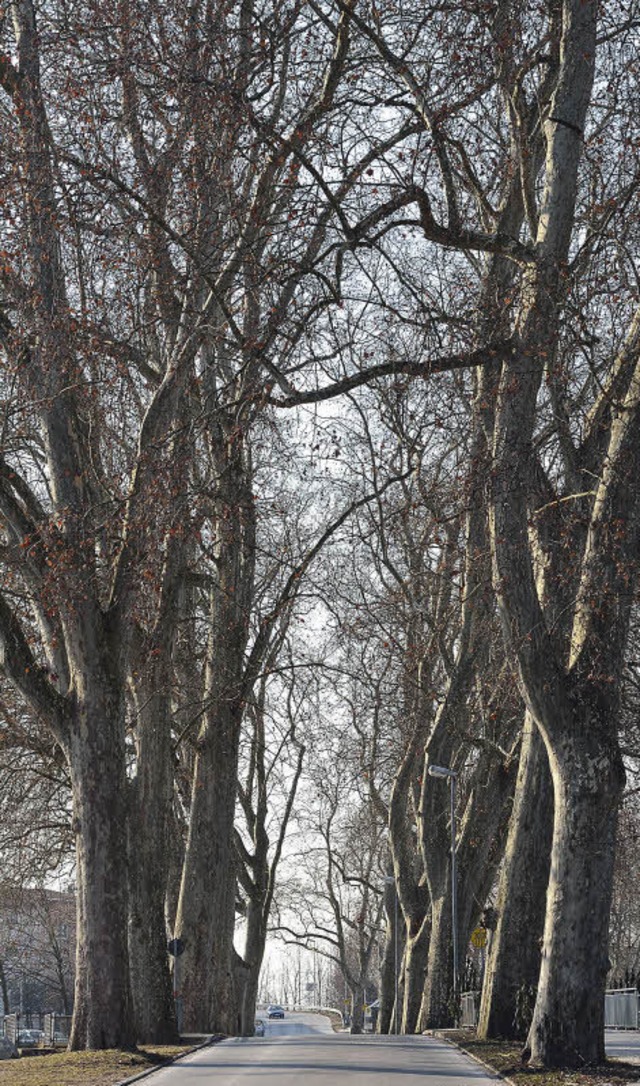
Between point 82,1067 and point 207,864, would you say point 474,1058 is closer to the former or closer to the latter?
point 82,1067

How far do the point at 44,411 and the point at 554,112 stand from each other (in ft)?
23.4

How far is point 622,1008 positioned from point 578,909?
29.0 metres

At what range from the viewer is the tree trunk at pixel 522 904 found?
19.6 m

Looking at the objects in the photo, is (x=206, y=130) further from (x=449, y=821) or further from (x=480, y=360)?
(x=449, y=821)

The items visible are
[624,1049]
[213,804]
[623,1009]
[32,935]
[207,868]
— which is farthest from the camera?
[32,935]

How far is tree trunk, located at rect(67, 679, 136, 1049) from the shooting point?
60.0ft

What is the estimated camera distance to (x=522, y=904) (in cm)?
1980

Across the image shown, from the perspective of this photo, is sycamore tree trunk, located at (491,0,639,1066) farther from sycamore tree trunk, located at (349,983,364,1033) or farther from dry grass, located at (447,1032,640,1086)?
sycamore tree trunk, located at (349,983,364,1033)

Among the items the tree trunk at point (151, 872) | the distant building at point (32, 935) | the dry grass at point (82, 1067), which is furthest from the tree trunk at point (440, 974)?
the dry grass at point (82, 1067)

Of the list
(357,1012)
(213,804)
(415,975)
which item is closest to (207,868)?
(213,804)

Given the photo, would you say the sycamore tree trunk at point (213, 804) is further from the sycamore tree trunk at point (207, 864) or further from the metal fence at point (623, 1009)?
the metal fence at point (623, 1009)

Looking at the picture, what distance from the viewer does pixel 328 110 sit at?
1733 cm

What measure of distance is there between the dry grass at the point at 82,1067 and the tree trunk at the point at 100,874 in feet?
1.48

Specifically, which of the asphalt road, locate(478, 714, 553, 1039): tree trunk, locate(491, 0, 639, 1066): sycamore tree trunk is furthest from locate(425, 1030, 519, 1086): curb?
the asphalt road
